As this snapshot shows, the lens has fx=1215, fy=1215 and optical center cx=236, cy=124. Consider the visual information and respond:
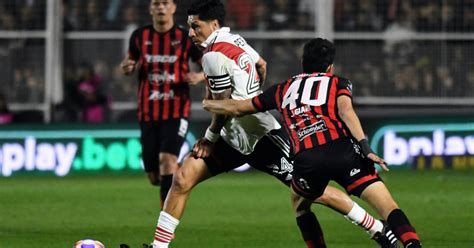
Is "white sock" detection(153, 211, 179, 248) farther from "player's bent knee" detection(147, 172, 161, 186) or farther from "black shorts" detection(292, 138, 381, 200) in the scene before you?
"player's bent knee" detection(147, 172, 161, 186)

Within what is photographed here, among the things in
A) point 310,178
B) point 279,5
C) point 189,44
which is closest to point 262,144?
point 310,178

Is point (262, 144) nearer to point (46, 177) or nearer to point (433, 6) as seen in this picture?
point (46, 177)

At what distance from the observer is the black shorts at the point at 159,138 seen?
494 inches

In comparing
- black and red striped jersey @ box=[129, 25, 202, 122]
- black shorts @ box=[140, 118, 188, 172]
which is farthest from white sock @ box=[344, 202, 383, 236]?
black and red striped jersey @ box=[129, 25, 202, 122]

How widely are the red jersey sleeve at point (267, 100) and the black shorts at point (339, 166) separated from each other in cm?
39

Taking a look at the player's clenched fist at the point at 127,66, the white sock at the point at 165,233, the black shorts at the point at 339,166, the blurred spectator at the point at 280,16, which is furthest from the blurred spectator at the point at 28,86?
the black shorts at the point at 339,166

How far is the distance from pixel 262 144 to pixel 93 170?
9460 millimetres

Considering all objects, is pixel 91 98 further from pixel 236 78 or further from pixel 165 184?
A: pixel 236 78

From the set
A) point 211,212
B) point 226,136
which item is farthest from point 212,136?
point 211,212

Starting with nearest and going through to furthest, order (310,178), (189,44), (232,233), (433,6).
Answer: (310,178) → (232,233) → (189,44) → (433,6)

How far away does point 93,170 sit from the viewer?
18.5 metres

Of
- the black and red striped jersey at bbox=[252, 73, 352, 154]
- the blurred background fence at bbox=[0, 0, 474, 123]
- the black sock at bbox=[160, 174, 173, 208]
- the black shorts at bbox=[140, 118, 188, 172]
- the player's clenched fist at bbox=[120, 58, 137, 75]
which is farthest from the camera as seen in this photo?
the blurred background fence at bbox=[0, 0, 474, 123]

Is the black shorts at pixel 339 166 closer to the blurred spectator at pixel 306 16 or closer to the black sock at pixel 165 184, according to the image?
the black sock at pixel 165 184

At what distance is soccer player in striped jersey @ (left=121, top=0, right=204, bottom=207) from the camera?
12.7m
